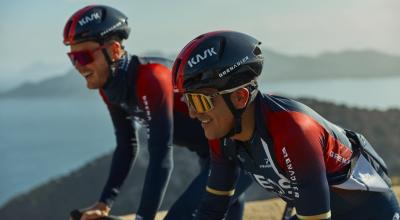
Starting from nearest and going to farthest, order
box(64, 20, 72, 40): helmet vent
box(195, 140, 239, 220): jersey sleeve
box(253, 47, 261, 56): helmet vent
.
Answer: box(253, 47, 261, 56): helmet vent
box(195, 140, 239, 220): jersey sleeve
box(64, 20, 72, 40): helmet vent

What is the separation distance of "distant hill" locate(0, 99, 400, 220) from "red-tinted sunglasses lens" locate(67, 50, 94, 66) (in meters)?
60.0

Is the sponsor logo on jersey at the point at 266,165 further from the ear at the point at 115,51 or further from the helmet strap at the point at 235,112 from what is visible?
the ear at the point at 115,51

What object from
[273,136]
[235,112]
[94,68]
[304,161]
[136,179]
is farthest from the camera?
[136,179]

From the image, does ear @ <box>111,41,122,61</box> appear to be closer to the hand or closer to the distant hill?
the hand

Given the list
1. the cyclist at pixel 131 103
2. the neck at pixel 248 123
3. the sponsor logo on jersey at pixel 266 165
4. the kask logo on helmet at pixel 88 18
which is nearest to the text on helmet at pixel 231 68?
the neck at pixel 248 123

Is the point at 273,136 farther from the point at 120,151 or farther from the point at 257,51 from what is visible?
the point at 120,151

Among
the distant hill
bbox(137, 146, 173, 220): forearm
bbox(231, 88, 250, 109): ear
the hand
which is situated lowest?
the distant hill

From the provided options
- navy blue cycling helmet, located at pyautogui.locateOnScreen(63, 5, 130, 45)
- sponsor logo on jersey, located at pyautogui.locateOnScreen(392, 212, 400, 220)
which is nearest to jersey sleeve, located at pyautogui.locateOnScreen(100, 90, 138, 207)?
navy blue cycling helmet, located at pyautogui.locateOnScreen(63, 5, 130, 45)

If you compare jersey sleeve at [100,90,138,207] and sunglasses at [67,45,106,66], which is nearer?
sunglasses at [67,45,106,66]

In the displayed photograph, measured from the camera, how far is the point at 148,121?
489cm

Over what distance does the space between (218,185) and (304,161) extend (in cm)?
96

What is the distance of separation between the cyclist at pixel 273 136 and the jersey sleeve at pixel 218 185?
0.08 metres

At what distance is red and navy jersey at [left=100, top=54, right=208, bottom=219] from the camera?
4627 millimetres

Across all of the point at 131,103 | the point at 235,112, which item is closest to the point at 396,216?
the point at 235,112
